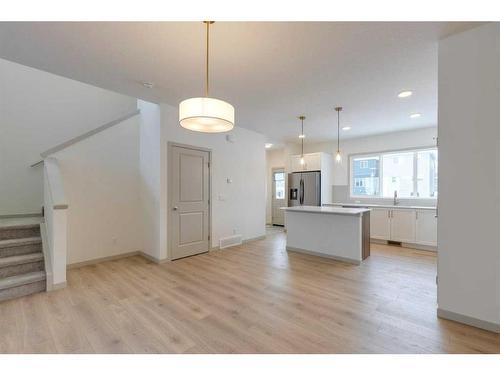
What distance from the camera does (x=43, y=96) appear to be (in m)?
4.57

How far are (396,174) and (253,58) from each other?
5.21 metres

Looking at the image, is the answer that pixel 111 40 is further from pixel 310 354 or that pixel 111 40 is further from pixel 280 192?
pixel 280 192

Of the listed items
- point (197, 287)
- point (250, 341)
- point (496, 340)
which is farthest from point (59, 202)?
point (496, 340)

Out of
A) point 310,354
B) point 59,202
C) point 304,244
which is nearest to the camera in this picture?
point 310,354

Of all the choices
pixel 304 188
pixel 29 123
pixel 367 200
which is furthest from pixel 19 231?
pixel 367 200

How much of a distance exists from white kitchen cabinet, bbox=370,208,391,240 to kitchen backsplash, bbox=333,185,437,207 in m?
0.66

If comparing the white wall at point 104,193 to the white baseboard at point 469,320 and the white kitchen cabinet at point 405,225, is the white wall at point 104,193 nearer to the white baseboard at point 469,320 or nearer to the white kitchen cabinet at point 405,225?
the white baseboard at point 469,320

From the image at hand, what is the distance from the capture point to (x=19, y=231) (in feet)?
10.8

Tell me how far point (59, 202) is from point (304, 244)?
4008mm

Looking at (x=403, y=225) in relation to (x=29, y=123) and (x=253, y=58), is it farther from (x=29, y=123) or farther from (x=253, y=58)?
(x=29, y=123)

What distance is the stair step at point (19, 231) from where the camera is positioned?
10.4 ft

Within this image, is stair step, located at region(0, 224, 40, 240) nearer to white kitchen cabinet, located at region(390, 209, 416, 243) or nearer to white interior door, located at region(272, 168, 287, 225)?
white interior door, located at region(272, 168, 287, 225)

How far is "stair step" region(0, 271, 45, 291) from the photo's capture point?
2639mm

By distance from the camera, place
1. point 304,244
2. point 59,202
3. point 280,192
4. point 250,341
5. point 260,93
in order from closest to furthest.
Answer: point 250,341, point 59,202, point 260,93, point 304,244, point 280,192
